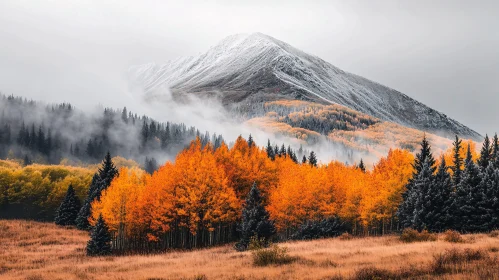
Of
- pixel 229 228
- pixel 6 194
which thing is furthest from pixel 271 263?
pixel 6 194

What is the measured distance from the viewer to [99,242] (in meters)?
43.9

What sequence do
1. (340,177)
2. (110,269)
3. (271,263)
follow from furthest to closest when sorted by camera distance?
1. (340,177)
2. (110,269)
3. (271,263)

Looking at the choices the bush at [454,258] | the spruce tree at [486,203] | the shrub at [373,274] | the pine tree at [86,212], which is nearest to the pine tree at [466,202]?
the spruce tree at [486,203]

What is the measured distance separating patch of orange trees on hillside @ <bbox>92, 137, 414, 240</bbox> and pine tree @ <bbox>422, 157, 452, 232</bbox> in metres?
9.13

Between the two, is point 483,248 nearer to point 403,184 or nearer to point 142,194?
point 403,184

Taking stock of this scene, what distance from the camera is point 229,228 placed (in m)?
53.8

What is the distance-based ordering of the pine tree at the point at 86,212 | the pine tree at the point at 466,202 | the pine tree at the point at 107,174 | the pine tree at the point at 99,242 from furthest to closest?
the pine tree at the point at 86,212 < the pine tree at the point at 107,174 < the pine tree at the point at 99,242 < the pine tree at the point at 466,202

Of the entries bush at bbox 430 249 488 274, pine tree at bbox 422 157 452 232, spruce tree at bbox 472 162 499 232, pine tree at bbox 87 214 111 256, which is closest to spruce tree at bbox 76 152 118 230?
pine tree at bbox 87 214 111 256

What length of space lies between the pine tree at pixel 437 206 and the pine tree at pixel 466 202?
921 mm

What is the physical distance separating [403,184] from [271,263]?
31762mm

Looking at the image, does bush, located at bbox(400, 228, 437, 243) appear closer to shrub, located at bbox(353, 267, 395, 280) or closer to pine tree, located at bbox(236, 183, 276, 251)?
pine tree, located at bbox(236, 183, 276, 251)

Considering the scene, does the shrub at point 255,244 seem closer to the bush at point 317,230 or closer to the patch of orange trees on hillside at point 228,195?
the patch of orange trees on hillside at point 228,195

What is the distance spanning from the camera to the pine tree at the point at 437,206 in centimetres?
3906

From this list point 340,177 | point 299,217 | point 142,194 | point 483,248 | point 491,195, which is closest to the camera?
point 483,248
